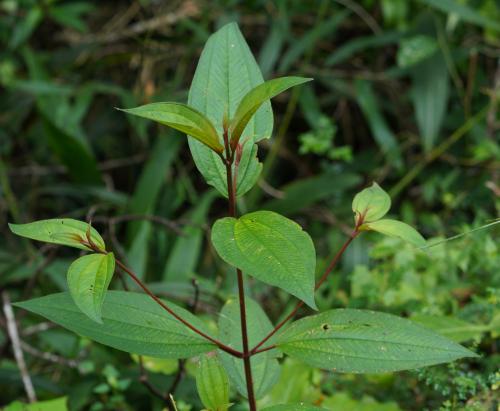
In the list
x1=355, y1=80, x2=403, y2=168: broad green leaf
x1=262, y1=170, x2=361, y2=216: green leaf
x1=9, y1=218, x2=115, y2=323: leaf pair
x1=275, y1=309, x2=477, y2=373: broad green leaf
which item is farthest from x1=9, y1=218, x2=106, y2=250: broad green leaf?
x1=355, y1=80, x2=403, y2=168: broad green leaf

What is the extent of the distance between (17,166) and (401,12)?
5.44 feet

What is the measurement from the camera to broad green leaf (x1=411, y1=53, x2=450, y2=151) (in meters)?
2.36

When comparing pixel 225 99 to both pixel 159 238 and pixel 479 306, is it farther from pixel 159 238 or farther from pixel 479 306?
pixel 159 238

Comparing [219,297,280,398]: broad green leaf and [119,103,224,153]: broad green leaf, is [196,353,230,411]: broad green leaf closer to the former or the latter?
[219,297,280,398]: broad green leaf

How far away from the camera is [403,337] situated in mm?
785

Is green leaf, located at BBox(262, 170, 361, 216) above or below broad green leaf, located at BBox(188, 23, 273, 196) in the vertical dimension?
below

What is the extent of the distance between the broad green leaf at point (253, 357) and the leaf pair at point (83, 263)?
0.26 m

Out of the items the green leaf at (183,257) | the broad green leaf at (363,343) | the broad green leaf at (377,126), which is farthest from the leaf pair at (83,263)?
the broad green leaf at (377,126)

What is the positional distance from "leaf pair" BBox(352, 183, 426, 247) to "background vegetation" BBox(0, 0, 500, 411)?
1.49 ft

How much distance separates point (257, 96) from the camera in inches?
26.9

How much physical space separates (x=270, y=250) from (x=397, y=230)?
0.55 feet

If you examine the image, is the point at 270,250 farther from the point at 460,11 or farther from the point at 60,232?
the point at 460,11

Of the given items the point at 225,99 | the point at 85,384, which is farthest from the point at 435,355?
the point at 85,384

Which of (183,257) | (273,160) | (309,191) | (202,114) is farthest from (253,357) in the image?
(273,160)
